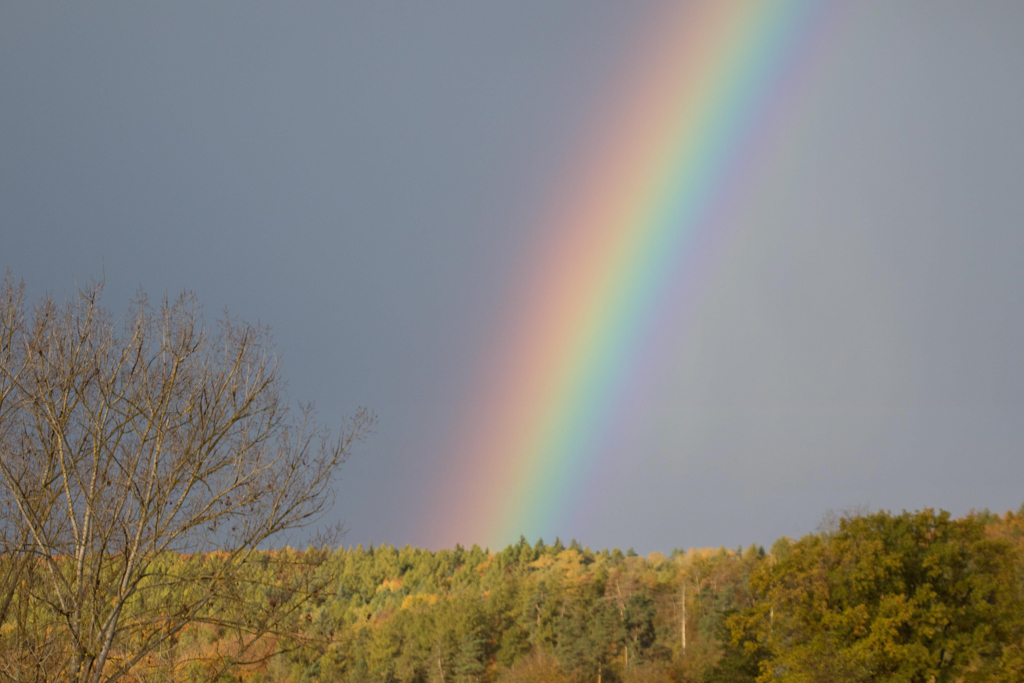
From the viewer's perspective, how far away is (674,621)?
65.9 m

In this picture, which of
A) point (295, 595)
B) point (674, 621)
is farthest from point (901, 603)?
point (674, 621)

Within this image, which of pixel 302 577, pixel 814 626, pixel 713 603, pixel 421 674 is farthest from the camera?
pixel 421 674

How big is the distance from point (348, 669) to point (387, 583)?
69178 mm

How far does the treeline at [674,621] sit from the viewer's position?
9906 millimetres

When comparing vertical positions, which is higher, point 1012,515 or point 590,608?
point 1012,515

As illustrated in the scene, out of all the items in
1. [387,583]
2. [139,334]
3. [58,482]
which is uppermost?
[387,583]

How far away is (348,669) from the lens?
68250 mm

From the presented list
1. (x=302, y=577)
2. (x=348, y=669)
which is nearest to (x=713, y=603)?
(x=348, y=669)

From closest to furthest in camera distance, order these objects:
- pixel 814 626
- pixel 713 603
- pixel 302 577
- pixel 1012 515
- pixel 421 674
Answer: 1. pixel 302 577
2. pixel 814 626
3. pixel 1012 515
4. pixel 713 603
5. pixel 421 674

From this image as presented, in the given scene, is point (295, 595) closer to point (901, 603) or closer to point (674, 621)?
point (901, 603)

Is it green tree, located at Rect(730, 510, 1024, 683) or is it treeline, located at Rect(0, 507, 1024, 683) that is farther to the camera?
green tree, located at Rect(730, 510, 1024, 683)

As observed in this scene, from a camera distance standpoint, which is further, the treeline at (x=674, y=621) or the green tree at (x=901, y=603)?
the green tree at (x=901, y=603)

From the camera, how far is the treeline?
32.5 feet

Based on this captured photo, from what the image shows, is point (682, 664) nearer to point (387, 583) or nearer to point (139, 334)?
point (139, 334)
